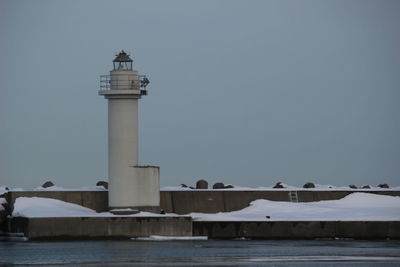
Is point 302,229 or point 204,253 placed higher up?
point 302,229

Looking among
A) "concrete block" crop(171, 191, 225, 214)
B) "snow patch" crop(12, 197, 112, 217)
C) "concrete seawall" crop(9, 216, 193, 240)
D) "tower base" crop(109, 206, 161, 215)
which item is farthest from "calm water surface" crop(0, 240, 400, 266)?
"concrete block" crop(171, 191, 225, 214)

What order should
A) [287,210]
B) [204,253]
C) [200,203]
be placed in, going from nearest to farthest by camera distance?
[204,253] → [287,210] → [200,203]

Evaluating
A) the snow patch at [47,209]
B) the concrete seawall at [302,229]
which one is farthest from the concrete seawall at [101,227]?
the concrete seawall at [302,229]

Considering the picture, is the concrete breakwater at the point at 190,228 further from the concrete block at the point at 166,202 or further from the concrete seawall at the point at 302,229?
the concrete block at the point at 166,202

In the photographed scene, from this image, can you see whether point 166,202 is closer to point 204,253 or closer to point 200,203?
point 200,203

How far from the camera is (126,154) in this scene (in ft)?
201

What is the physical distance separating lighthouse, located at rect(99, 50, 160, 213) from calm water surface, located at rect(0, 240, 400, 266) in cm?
395

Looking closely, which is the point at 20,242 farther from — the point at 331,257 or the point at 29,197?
the point at 331,257

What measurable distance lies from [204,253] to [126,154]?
11.1 meters

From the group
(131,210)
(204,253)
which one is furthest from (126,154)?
(204,253)

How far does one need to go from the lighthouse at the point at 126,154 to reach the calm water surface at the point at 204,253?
3.95m

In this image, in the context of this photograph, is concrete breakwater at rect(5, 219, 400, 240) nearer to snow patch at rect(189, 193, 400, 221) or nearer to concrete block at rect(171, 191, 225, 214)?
snow patch at rect(189, 193, 400, 221)

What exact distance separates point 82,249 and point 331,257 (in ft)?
31.5

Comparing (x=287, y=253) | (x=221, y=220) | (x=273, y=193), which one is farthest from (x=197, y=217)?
(x=287, y=253)
